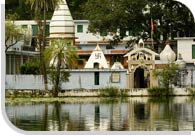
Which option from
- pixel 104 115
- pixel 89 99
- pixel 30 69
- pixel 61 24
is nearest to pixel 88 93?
pixel 89 99

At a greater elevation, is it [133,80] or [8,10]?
[8,10]

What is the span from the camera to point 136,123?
43.8ft

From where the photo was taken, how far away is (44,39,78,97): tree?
22453 mm

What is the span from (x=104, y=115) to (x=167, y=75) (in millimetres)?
7842

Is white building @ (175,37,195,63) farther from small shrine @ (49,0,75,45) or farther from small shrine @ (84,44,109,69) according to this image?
small shrine @ (49,0,75,45)

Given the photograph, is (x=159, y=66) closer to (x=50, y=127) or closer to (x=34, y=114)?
(x=34, y=114)

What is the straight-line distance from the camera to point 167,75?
23172 millimetres

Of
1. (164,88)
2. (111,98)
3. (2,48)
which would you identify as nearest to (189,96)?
(164,88)

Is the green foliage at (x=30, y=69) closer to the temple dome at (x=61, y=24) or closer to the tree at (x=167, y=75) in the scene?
the temple dome at (x=61, y=24)

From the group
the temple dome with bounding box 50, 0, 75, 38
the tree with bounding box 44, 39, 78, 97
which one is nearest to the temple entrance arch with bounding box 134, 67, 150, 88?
the tree with bounding box 44, 39, 78, 97

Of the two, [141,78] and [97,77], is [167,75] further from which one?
[97,77]

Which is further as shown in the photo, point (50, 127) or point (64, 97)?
point (64, 97)

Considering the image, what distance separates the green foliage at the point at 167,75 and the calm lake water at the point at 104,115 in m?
1.25

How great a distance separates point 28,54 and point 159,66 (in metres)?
5.64
